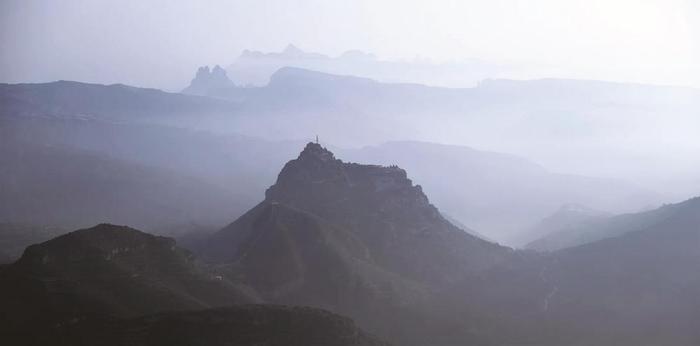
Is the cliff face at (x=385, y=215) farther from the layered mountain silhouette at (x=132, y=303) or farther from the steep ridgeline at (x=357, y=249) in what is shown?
the layered mountain silhouette at (x=132, y=303)

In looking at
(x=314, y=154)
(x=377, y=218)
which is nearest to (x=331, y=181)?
(x=314, y=154)

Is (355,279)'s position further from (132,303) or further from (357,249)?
(132,303)

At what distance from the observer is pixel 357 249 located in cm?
15588

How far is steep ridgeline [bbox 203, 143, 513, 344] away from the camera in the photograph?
136m

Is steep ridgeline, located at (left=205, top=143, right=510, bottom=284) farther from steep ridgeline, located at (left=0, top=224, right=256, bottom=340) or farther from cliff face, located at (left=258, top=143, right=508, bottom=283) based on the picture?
steep ridgeline, located at (left=0, top=224, right=256, bottom=340)

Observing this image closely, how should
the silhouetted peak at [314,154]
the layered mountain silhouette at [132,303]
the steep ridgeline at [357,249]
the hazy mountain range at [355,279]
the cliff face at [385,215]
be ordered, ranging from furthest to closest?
the silhouetted peak at [314,154] → the cliff face at [385,215] → the steep ridgeline at [357,249] → the hazy mountain range at [355,279] → the layered mountain silhouette at [132,303]

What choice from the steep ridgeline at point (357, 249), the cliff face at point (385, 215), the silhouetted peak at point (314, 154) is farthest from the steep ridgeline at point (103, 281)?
the silhouetted peak at point (314, 154)

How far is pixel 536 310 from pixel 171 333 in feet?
313

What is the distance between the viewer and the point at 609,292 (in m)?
142

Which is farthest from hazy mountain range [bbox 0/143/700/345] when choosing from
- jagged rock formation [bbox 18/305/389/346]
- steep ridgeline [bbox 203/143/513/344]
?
steep ridgeline [bbox 203/143/513/344]

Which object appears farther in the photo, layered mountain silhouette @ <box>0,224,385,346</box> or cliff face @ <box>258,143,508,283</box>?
cliff face @ <box>258,143,508,283</box>

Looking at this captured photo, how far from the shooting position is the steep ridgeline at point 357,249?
447 feet

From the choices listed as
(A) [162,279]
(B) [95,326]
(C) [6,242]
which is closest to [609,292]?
(A) [162,279]

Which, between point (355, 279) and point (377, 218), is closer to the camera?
point (355, 279)
